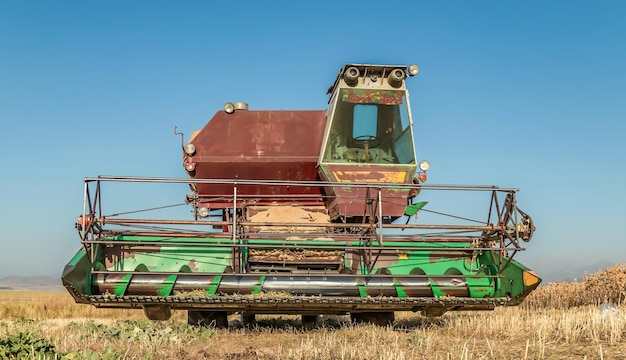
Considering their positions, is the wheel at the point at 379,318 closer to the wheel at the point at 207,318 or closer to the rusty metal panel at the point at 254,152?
the wheel at the point at 207,318

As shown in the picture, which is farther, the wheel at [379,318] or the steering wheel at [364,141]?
the steering wheel at [364,141]

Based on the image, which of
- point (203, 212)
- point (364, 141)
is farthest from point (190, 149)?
point (364, 141)

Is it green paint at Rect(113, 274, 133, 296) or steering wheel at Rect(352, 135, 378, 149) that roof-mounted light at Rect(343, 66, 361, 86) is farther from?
green paint at Rect(113, 274, 133, 296)

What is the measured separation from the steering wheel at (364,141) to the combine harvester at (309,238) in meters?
0.01

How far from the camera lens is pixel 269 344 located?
559 centimetres

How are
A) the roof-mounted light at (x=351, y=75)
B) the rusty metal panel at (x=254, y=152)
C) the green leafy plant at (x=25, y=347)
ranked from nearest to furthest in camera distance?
the green leafy plant at (x=25, y=347)
the roof-mounted light at (x=351, y=75)
the rusty metal panel at (x=254, y=152)

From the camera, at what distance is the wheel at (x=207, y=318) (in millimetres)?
6992

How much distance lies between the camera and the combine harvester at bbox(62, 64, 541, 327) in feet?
19.8

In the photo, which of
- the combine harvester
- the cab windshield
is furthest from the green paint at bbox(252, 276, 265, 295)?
the cab windshield

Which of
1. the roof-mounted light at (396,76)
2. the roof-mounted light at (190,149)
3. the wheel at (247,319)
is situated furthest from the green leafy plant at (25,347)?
the roof-mounted light at (396,76)

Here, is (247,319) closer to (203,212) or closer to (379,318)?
Answer: (203,212)

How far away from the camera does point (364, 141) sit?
835cm

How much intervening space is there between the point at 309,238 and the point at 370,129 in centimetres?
220

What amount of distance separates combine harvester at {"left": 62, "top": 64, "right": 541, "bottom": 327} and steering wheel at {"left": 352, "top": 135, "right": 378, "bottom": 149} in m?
0.01
